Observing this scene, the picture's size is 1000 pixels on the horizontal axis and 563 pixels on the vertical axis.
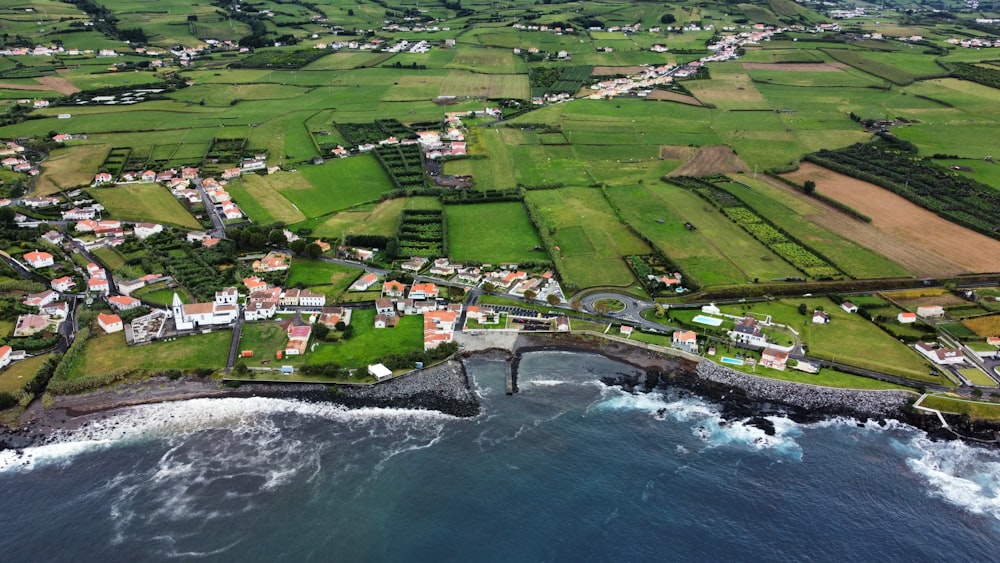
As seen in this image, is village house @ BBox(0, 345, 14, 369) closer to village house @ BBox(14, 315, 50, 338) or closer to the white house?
village house @ BBox(14, 315, 50, 338)

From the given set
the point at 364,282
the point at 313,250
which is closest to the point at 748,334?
the point at 364,282

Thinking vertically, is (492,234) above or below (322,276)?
below

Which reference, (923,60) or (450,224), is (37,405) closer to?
(450,224)

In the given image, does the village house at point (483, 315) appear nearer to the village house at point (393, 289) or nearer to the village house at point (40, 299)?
the village house at point (393, 289)

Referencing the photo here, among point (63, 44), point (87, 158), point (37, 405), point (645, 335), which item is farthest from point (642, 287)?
point (63, 44)

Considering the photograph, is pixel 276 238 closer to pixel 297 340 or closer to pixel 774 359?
pixel 297 340

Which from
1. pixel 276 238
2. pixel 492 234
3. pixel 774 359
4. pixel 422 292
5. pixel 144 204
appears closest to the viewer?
pixel 774 359
